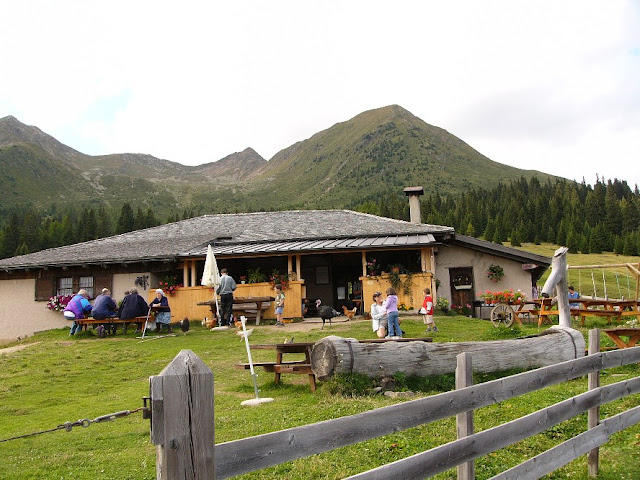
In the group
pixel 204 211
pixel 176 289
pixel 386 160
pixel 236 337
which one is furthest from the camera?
pixel 386 160

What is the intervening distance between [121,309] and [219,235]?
919cm

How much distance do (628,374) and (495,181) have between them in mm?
153803

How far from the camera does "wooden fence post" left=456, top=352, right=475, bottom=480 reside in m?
3.73

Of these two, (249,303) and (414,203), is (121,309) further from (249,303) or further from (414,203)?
(414,203)

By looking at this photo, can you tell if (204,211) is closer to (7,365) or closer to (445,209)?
(445,209)

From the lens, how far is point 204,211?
14638 centimetres

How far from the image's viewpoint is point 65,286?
22.7 meters

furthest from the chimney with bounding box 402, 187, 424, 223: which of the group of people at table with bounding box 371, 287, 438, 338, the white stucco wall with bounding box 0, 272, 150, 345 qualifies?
the group of people at table with bounding box 371, 287, 438, 338

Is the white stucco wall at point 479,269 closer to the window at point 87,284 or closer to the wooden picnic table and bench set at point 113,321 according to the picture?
the wooden picnic table and bench set at point 113,321

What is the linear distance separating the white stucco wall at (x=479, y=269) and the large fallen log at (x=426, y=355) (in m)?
13.8

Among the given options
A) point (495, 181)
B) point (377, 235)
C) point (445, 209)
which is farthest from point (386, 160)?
point (377, 235)

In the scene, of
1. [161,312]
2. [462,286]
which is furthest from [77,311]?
[462,286]

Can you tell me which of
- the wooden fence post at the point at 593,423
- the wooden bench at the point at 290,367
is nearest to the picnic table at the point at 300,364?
the wooden bench at the point at 290,367

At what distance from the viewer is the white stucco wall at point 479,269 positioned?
22.6m
